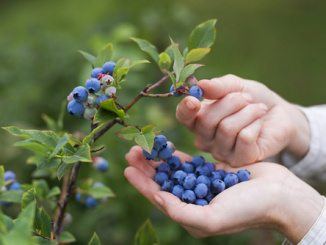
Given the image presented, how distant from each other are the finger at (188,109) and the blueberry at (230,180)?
0.16m

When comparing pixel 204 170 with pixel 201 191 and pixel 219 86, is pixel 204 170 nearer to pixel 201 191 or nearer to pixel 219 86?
pixel 201 191

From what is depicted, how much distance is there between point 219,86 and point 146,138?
0.97ft

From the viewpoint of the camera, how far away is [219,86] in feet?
4.03

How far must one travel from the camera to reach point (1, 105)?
7.50ft

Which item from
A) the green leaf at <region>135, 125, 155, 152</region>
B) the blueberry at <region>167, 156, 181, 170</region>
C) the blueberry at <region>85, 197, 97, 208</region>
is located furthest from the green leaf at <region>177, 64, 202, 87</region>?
the blueberry at <region>85, 197, 97, 208</region>

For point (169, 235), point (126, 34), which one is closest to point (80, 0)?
point (126, 34)

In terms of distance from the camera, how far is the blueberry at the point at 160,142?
1.10 m

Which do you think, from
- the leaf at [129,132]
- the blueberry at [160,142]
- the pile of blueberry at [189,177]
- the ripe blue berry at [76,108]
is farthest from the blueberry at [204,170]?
the ripe blue berry at [76,108]

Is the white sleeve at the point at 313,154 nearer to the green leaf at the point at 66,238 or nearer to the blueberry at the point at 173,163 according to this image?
the blueberry at the point at 173,163

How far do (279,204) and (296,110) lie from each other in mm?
487

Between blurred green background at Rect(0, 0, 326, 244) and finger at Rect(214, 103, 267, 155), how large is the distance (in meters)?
0.42

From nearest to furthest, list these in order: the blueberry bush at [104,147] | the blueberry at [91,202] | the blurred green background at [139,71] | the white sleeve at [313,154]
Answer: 1. the blueberry bush at [104,147]
2. the blueberry at [91,202]
3. the white sleeve at [313,154]
4. the blurred green background at [139,71]

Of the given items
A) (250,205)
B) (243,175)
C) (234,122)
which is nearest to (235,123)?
(234,122)

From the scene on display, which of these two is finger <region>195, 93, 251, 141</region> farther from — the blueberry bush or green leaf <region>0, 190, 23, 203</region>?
green leaf <region>0, 190, 23, 203</region>
